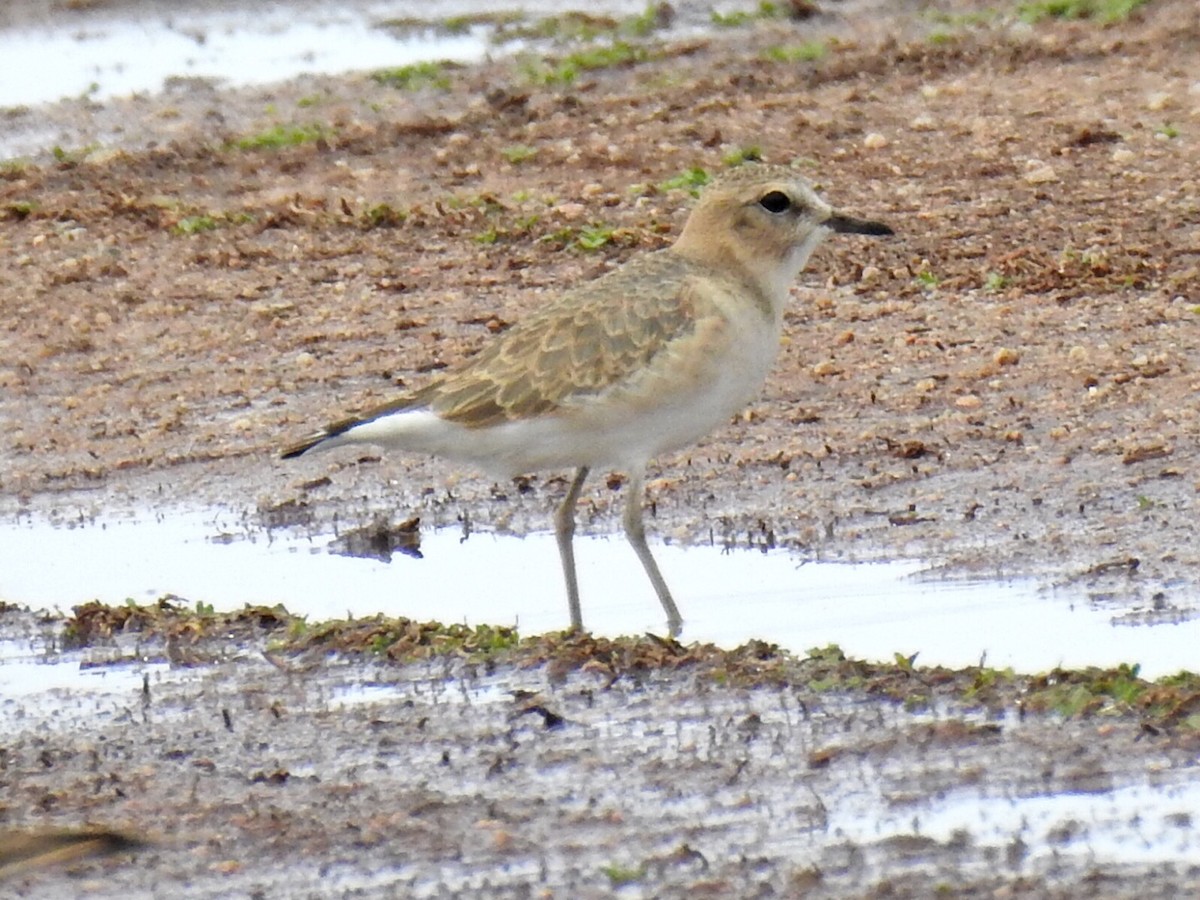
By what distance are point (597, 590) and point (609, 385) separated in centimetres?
96

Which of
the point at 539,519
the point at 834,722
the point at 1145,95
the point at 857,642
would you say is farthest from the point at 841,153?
the point at 834,722

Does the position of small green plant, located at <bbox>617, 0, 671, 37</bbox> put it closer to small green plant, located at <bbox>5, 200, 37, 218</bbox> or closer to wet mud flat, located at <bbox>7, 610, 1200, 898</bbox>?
small green plant, located at <bbox>5, 200, 37, 218</bbox>

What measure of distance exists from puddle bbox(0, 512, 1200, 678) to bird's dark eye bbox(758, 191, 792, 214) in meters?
1.18

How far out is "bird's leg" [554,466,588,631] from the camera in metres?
7.52

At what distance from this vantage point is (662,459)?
9.23 metres

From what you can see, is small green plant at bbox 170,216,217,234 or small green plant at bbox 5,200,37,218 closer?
small green plant at bbox 170,216,217,234

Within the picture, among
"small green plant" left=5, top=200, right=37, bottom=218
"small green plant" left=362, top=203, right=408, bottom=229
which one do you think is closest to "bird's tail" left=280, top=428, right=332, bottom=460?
"small green plant" left=362, top=203, right=408, bottom=229

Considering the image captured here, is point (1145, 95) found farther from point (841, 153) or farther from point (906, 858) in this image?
point (906, 858)

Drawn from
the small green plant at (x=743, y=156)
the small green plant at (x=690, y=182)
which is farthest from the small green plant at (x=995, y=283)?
the small green plant at (x=743, y=156)

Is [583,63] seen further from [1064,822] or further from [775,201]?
[1064,822]

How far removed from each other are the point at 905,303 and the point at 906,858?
5.88m

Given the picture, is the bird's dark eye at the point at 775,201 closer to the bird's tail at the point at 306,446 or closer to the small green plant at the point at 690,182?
the bird's tail at the point at 306,446

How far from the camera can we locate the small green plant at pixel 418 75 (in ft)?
54.6

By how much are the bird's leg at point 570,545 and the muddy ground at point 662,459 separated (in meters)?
0.67
